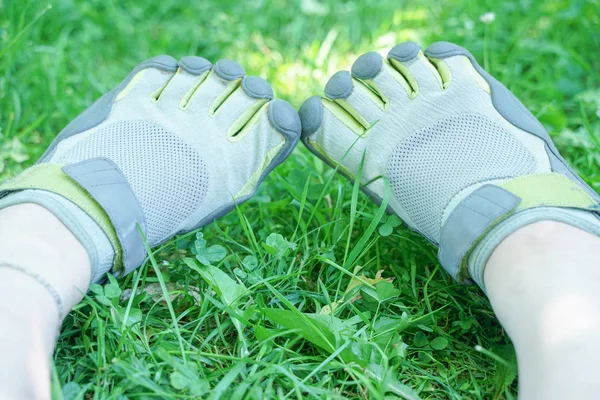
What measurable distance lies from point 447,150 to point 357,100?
0.85ft

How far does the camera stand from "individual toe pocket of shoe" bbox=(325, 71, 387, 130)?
1.56 m

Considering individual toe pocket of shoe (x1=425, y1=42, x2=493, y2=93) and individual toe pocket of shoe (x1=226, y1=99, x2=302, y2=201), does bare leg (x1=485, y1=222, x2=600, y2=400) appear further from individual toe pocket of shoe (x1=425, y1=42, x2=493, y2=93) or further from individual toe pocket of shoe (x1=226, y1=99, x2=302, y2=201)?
individual toe pocket of shoe (x1=226, y1=99, x2=302, y2=201)

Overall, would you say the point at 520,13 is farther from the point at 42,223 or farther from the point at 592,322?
the point at 42,223

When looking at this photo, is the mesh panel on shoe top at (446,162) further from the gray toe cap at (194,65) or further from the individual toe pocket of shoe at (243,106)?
the gray toe cap at (194,65)

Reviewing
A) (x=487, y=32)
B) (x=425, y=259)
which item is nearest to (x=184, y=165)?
(x=425, y=259)

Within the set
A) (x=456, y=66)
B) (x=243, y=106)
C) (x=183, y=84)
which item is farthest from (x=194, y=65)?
(x=456, y=66)

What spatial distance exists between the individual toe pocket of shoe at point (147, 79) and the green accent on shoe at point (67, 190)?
34cm

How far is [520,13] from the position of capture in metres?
2.29

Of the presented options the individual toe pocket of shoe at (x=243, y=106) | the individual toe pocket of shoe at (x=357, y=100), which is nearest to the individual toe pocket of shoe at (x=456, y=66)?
the individual toe pocket of shoe at (x=357, y=100)

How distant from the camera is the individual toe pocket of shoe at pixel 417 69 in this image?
5.09 ft

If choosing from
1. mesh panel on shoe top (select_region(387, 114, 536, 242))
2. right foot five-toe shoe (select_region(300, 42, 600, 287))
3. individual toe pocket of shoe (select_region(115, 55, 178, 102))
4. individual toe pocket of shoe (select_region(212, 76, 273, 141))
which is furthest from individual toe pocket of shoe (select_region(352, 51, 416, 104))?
individual toe pocket of shoe (select_region(115, 55, 178, 102))

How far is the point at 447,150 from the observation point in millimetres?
1461

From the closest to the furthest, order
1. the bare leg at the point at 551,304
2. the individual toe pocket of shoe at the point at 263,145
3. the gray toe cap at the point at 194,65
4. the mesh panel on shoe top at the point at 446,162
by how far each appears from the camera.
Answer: the bare leg at the point at 551,304 → the mesh panel on shoe top at the point at 446,162 → the individual toe pocket of shoe at the point at 263,145 → the gray toe cap at the point at 194,65

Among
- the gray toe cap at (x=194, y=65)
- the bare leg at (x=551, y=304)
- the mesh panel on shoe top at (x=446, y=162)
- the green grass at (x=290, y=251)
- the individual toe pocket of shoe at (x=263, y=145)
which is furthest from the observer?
the gray toe cap at (x=194, y=65)
